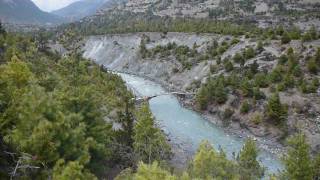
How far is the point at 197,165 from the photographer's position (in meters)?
34.1

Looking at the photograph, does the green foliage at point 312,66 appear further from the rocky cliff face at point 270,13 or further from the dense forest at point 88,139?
the rocky cliff face at point 270,13

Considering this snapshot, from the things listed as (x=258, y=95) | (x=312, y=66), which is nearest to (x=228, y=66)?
(x=258, y=95)

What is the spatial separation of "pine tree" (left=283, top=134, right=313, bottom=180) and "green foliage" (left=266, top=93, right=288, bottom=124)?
2725 centimetres

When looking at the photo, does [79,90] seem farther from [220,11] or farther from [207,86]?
[220,11]

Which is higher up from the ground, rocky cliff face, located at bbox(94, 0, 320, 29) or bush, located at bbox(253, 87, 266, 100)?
rocky cliff face, located at bbox(94, 0, 320, 29)

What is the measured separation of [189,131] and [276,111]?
12.1m

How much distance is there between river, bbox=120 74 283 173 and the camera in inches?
2281

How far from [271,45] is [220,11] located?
99.3 m

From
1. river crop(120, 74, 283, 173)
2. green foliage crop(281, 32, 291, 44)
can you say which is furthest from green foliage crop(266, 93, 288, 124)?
green foliage crop(281, 32, 291, 44)

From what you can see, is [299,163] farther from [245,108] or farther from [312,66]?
[312,66]

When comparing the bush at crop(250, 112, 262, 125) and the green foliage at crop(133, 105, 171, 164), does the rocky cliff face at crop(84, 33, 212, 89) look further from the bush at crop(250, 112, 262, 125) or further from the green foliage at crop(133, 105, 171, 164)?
the green foliage at crop(133, 105, 171, 164)

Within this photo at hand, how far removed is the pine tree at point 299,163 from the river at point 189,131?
38.8 ft

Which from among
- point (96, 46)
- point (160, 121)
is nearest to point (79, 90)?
point (160, 121)

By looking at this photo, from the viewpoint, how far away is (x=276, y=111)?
66562 mm
